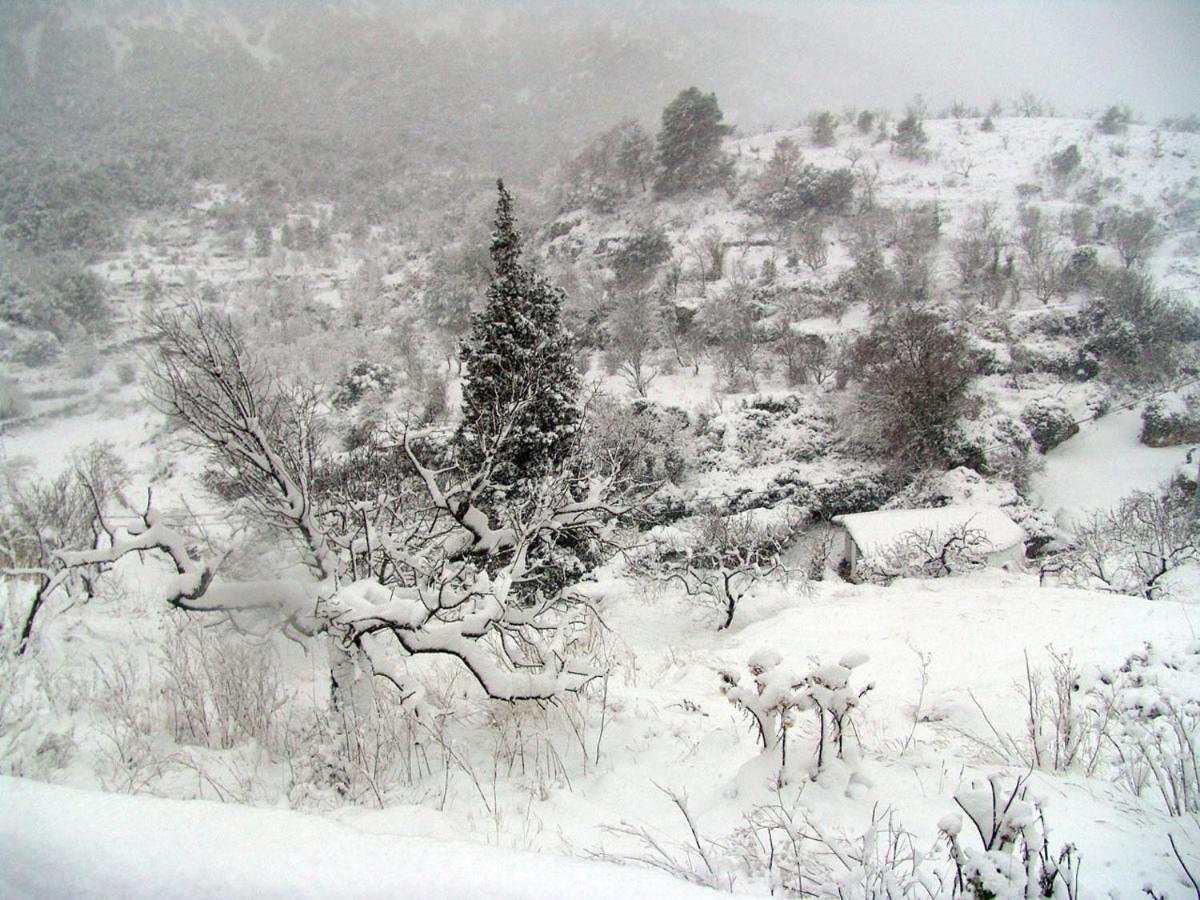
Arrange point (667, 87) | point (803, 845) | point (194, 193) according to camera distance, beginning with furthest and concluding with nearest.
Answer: point (667, 87) < point (194, 193) < point (803, 845)

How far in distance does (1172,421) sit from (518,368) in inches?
933

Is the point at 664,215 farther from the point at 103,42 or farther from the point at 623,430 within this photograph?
the point at 103,42

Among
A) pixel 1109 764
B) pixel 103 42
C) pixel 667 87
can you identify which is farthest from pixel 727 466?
pixel 103 42

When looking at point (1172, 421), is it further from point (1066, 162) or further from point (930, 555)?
point (1066, 162)

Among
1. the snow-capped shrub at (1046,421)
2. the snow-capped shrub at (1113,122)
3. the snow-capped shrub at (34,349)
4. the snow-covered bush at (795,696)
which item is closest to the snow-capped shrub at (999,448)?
the snow-capped shrub at (1046,421)

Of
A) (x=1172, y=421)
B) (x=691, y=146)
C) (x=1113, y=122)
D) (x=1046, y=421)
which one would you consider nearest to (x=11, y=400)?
(x=691, y=146)

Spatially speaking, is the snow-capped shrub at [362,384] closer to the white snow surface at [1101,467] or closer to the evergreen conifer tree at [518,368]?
the evergreen conifer tree at [518,368]

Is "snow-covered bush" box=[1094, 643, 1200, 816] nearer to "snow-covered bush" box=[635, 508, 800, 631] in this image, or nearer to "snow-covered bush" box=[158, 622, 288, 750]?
"snow-covered bush" box=[158, 622, 288, 750]

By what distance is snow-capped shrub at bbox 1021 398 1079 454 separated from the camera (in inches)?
768

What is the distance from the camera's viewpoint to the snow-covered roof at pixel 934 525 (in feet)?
44.5

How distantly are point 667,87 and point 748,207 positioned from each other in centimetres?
5434

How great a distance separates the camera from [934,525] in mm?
13953

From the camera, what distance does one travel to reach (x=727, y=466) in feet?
62.5

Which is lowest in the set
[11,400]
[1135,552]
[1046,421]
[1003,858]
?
[1135,552]
